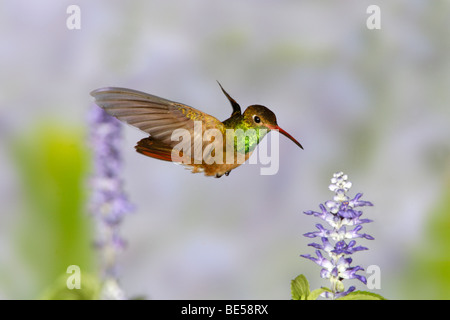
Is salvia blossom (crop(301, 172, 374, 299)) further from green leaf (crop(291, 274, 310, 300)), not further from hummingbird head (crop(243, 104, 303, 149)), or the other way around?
hummingbird head (crop(243, 104, 303, 149))

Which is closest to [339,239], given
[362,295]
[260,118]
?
[362,295]

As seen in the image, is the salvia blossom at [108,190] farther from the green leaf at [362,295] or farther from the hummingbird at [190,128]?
the green leaf at [362,295]

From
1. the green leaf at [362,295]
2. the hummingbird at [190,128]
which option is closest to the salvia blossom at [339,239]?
the green leaf at [362,295]

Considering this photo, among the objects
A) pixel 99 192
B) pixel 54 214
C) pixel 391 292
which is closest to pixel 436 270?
pixel 391 292

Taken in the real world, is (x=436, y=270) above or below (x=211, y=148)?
below

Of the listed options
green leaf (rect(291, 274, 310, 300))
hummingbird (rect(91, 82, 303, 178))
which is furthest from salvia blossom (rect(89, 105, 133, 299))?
green leaf (rect(291, 274, 310, 300))
